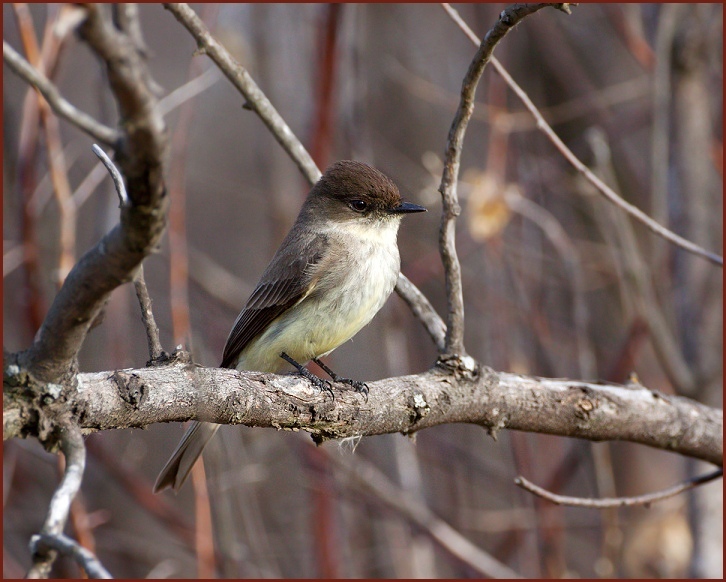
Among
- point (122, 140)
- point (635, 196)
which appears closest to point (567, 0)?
point (122, 140)

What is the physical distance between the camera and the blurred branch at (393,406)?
1936 mm

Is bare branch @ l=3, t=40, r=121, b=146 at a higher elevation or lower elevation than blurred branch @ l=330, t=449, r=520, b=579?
higher

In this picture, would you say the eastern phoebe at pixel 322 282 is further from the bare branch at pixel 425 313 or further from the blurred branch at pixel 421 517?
the blurred branch at pixel 421 517

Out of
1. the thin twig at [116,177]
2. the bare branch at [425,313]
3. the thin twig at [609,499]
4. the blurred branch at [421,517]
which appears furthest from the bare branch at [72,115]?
the blurred branch at [421,517]

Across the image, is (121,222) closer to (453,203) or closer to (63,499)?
(63,499)

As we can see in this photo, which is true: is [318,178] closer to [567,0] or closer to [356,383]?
[356,383]

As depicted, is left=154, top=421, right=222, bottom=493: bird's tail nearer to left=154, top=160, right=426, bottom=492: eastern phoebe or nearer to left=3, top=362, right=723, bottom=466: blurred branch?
left=154, top=160, right=426, bottom=492: eastern phoebe

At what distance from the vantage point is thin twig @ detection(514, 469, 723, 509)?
8.09 ft

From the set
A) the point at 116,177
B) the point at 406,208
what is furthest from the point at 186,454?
the point at 116,177

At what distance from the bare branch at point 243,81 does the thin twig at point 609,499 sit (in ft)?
4.54

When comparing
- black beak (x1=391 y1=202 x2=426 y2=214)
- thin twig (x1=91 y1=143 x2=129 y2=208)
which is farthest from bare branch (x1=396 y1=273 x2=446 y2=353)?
thin twig (x1=91 y1=143 x2=129 y2=208)

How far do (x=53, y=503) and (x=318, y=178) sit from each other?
192 centimetres

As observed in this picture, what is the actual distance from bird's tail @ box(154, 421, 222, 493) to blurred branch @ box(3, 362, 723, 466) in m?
0.67

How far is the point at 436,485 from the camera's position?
210 inches
